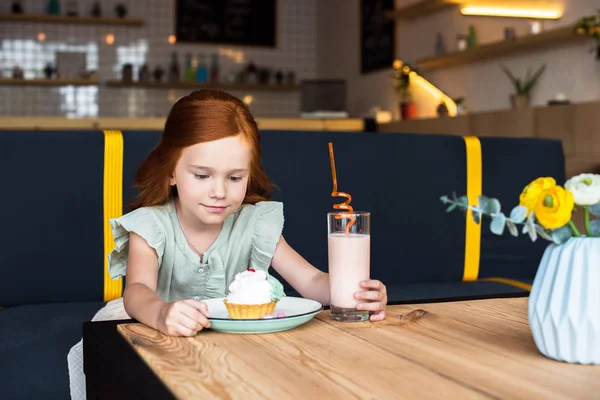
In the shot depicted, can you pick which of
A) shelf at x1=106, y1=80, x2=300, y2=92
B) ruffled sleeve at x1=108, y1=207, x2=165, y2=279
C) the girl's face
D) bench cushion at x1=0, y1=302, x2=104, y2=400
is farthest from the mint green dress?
shelf at x1=106, y1=80, x2=300, y2=92

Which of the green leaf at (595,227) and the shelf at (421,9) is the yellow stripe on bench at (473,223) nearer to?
the green leaf at (595,227)

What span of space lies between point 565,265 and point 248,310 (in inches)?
17.6

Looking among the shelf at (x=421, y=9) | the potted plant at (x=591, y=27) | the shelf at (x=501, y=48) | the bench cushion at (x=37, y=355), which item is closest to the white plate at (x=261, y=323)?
the bench cushion at (x=37, y=355)

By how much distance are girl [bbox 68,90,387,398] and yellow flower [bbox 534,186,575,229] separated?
1.92 ft

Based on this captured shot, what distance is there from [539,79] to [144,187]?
3671 millimetres

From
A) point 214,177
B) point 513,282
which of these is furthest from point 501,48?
point 214,177

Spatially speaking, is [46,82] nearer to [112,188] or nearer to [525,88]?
[525,88]

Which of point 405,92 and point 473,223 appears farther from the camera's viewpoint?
point 405,92

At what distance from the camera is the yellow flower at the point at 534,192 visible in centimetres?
91

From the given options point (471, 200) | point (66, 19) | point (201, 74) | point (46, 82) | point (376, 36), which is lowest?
point (471, 200)

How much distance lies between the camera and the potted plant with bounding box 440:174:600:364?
0.90 metres

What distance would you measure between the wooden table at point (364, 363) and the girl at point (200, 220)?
24 centimetres

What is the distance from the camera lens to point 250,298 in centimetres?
114

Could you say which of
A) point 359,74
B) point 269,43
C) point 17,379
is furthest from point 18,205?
point 269,43
